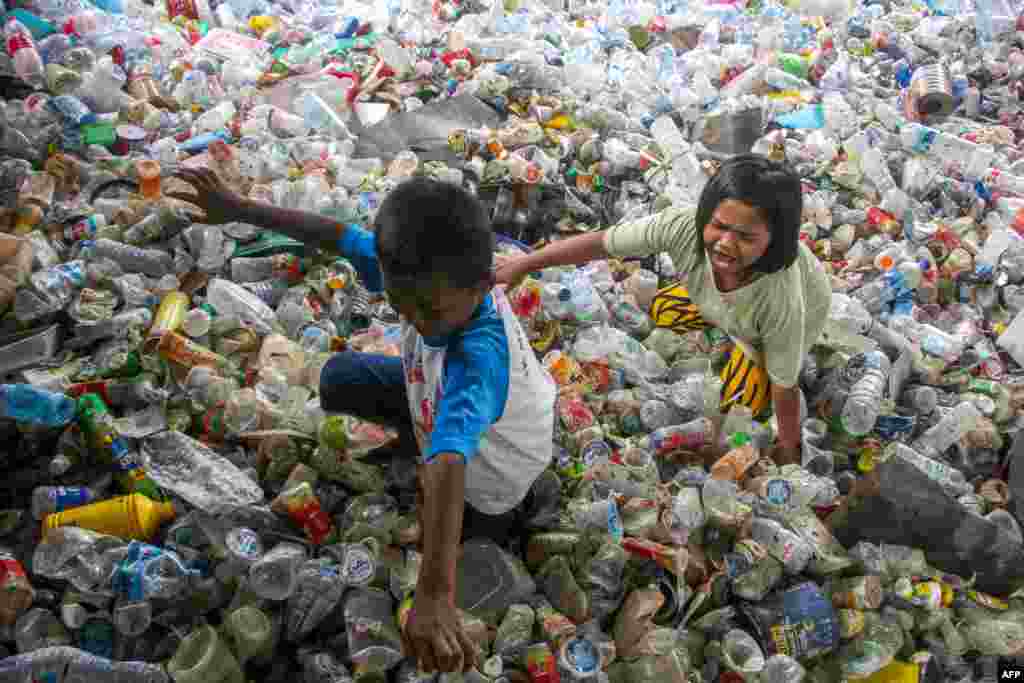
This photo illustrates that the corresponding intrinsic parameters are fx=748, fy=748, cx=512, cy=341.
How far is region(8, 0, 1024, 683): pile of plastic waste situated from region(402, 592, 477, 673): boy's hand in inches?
17.8

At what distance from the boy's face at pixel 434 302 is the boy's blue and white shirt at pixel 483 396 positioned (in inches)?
1.8

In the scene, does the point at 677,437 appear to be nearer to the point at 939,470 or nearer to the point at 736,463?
the point at 736,463

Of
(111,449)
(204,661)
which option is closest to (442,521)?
(204,661)

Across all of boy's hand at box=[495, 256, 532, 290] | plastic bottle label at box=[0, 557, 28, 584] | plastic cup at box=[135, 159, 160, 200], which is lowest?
plastic bottle label at box=[0, 557, 28, 584]

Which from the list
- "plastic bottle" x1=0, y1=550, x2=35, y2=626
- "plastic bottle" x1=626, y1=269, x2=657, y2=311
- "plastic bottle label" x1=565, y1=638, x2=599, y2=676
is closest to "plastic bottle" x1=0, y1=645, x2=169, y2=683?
"plastic bottle" x1=0, y1=550, x2=35, y2=626

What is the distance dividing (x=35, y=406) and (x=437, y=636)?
1328 millimetres

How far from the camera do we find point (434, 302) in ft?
4.19

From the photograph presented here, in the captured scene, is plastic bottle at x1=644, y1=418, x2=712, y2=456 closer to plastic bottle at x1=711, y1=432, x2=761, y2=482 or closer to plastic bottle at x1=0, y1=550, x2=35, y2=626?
plastic bottle at x1=711, y1=432, x2=761, y2=482

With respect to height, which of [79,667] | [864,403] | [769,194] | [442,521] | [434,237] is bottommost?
[79,667]

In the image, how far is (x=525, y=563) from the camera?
191 cm

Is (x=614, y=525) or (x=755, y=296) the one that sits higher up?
(x=755, y=296)

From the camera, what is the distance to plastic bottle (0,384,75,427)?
1.87 m

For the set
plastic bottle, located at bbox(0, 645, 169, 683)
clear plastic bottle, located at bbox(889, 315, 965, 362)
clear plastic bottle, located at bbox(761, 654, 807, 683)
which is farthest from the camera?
clear plastic bottle, located at bbox(889, 315, 965, 362)

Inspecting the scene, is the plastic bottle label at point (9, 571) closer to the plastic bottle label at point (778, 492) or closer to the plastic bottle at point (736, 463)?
the plastic bottle at point (736, 463)
